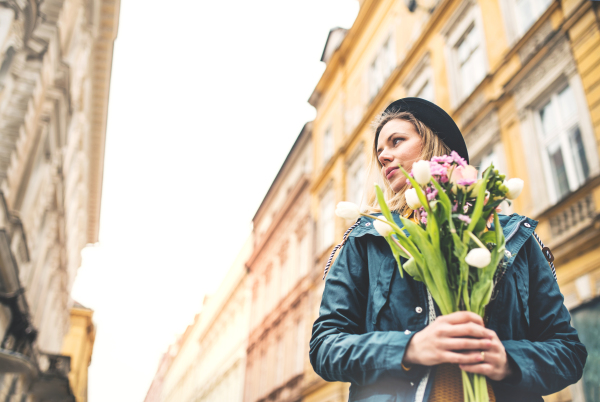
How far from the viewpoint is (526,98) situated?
8648 millimetres

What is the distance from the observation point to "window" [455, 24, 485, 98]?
34.7 feet

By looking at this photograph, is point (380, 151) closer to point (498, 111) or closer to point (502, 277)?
point (502, 277)

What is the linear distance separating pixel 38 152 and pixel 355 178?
9581 mm

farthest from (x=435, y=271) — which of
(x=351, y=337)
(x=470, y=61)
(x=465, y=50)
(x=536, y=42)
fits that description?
(x=465, y=50)

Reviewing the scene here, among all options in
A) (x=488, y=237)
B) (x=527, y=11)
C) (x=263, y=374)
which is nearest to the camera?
(x=488, y=237)

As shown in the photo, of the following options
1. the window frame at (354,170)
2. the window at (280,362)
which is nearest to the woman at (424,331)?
the window frame at (354,170)

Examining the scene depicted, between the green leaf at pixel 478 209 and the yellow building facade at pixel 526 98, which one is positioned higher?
the yellow building facade at pixel 526 98

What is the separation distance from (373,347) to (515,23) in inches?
391

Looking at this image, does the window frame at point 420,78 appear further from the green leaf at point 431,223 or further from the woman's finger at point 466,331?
the woman's finger at point 466,331

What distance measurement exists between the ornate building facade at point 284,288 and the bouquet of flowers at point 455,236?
14921 mm

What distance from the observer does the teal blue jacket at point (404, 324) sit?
1352mm

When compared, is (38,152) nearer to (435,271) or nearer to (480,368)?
(435,271)

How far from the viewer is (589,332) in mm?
6641

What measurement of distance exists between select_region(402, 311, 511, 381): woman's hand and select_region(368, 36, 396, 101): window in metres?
14.8
